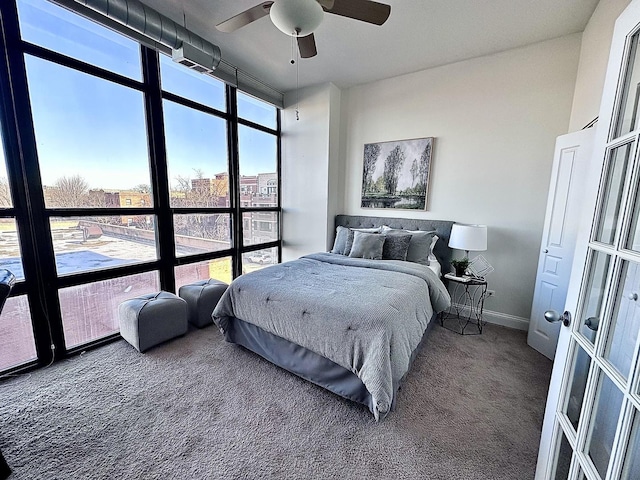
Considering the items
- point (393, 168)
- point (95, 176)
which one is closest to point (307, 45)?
point (393, 168)

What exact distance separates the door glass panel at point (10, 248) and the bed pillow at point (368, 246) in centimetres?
309

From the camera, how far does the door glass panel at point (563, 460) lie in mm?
1004

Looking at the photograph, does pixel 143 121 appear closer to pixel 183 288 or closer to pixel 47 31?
pixel 47 31

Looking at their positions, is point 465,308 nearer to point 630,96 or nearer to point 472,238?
point 472,238

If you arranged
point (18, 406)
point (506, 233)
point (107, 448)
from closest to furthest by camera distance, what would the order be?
point (107, 448) < point (18, 406) < point (506, 233)

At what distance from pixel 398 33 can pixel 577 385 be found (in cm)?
319

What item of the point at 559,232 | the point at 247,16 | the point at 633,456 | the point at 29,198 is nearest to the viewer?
the point at 633,456

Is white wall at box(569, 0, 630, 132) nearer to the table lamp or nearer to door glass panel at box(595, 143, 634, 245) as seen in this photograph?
the table lamp

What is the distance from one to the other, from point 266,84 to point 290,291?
11.0 feet

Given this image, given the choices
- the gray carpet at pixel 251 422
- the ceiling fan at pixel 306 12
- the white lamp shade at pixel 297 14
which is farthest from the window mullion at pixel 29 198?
the white lamp shade at pixel 297 14

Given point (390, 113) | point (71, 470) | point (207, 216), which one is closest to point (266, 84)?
point (390, 113)

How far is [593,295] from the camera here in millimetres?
993

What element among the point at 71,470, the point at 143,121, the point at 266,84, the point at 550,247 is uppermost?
the point at 266,84

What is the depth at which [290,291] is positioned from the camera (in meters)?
2.19
